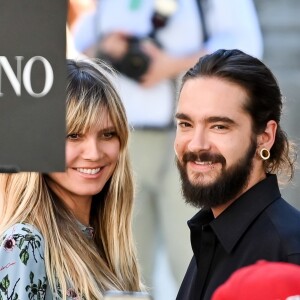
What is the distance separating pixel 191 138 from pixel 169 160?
312 cm

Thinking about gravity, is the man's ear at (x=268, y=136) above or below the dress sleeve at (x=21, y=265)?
above

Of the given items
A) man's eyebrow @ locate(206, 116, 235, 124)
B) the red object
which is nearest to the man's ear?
man's eyebrow @ locate(206, 116, 235, 124)

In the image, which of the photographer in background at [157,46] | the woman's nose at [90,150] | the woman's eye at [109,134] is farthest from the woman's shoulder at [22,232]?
the photographer in background at [157,46]

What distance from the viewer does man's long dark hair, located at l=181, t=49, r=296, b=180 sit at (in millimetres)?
2742

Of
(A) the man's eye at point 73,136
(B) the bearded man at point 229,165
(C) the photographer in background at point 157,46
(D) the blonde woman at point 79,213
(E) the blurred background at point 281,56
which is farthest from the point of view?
(E) the blurred background at point 281,56

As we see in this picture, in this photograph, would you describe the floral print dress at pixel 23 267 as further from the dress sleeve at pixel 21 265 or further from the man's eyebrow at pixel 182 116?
the man's eyebrow at pixel 182 116

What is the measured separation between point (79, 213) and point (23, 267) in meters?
0.47

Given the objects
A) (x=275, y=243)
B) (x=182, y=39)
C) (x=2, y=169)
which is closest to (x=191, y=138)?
(x=275, y=243)

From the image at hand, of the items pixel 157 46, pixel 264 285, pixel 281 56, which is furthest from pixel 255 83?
pixel 281 56

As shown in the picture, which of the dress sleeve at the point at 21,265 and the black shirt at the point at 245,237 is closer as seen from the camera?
the black shirt at the point at 245,237

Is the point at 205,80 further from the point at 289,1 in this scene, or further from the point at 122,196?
the point at 289,1

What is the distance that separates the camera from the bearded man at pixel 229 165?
2.64m

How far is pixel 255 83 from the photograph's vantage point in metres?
2.76

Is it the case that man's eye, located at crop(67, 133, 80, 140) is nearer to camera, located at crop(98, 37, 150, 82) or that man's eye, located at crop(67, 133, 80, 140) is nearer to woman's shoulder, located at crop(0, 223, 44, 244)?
woman's shoulder, located at crop(0, 223, 44, 244)
